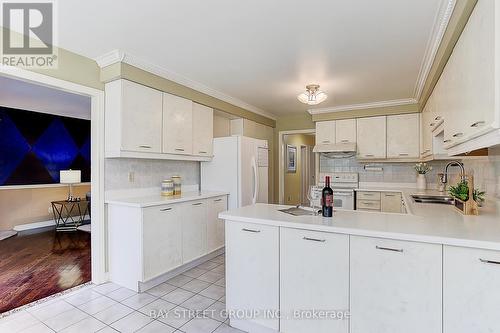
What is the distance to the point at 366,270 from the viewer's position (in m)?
1.52

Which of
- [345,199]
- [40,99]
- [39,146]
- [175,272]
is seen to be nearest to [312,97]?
[345,199]

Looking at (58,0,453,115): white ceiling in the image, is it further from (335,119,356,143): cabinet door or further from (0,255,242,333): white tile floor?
(0,255,242,333): white tile floor

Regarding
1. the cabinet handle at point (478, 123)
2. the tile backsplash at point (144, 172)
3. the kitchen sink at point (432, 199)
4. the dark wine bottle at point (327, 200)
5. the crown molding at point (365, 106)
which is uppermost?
the crown molding at point (365, 106)

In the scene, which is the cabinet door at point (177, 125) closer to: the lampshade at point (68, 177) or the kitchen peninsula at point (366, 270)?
the kitchen peninsula at point (366, 270)

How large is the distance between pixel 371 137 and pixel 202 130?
290 centimetres

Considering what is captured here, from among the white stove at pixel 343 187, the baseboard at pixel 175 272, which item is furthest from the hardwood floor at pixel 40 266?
the white stove at pixel 343 187

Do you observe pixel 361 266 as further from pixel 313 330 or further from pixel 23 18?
pixel 23 18

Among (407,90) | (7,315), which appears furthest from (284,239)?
(407,90)

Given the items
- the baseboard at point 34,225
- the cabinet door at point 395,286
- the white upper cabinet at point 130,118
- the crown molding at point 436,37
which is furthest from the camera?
the baseboard at point 34,225

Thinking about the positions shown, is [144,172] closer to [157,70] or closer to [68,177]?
[157,70]

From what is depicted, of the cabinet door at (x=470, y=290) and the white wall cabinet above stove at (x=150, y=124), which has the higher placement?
the white wall cabinet above stove at (x=150, y=124)

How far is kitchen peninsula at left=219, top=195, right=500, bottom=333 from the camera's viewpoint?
1.29 m

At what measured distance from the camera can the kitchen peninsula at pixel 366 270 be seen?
129 centimetres

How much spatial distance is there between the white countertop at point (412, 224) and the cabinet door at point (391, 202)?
181 cm
